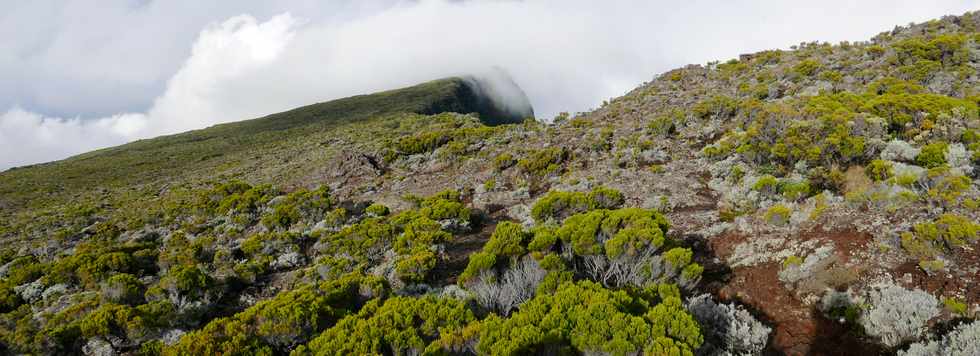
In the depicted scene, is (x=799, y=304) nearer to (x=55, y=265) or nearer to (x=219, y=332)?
(x=219, y=332)

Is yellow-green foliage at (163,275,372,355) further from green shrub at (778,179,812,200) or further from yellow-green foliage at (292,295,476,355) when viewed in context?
green shrub at (778,179,812,200)

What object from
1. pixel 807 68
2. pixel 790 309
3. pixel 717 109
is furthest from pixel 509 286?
pixel 807 68

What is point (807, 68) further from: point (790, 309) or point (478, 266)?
point (478, 266)

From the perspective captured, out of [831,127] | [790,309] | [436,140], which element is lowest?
[790,309]

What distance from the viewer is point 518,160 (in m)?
24.0

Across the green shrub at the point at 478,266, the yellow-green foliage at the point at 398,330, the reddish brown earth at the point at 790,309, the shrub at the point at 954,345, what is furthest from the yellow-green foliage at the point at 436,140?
the shrub at the point at 954,345

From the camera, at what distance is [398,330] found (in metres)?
7.38

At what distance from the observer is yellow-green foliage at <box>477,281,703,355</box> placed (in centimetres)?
605

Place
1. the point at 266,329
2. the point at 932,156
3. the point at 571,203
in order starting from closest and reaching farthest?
the point at 266,329 < the point at 932,156 < the point at 571,203

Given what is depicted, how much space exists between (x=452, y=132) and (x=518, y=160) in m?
10.2

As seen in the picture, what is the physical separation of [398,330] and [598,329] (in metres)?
3.25

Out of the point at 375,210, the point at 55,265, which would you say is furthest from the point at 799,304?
the point at 55,265

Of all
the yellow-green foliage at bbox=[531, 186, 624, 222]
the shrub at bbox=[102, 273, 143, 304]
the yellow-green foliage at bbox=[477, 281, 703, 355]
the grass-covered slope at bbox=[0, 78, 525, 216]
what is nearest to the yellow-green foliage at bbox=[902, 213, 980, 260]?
the yellow-green foliage at bbox=[477, 281, 703, 355]

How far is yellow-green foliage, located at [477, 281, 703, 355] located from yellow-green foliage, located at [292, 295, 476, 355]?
0.78 m
